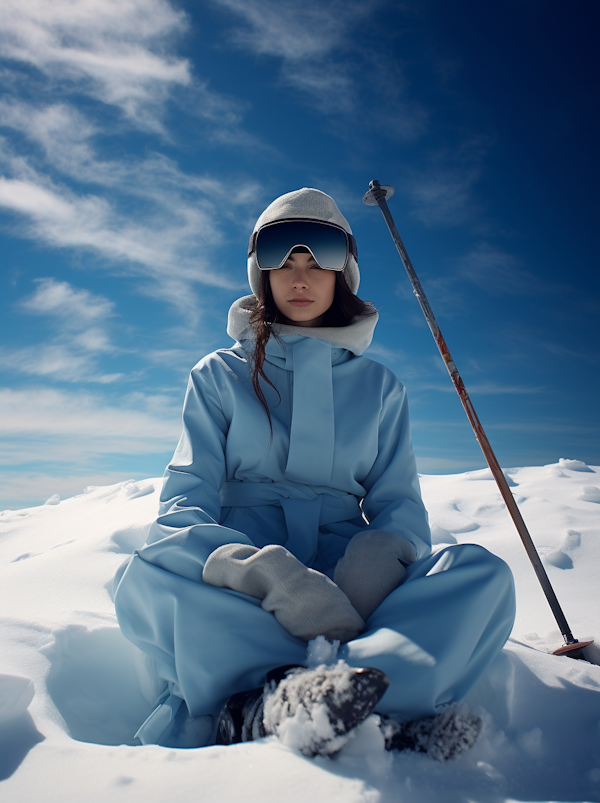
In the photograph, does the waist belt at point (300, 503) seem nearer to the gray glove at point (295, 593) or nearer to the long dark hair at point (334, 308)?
the gray glove at point (295, 593)

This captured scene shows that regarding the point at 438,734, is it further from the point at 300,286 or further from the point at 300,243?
the point at 300,243

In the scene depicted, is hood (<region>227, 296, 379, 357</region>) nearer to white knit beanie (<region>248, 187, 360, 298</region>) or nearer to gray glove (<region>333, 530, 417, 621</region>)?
white knit beanie (<region>248, 187, 360, 298</region>)

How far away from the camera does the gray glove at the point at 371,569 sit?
1297 mm

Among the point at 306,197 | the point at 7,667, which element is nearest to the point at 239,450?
the point at 7,667

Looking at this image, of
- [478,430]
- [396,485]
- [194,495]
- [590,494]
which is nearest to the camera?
[194,495]

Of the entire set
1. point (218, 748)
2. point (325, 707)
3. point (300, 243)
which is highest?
point (300, 243)

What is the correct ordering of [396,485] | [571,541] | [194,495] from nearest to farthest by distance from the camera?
[194,495] → [396,485] → [571,541]

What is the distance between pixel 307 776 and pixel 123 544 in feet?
8.96

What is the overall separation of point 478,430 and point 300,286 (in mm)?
1249

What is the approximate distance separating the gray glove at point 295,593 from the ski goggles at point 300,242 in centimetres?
118

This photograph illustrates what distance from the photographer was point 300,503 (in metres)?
1.72

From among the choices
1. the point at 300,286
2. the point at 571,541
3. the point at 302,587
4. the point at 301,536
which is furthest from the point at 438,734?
the point at 571,541

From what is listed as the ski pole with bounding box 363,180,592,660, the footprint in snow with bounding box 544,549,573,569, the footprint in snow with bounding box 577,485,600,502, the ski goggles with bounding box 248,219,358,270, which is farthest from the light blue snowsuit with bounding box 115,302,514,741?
the footprint in snow with bounding box 577,485,600,502

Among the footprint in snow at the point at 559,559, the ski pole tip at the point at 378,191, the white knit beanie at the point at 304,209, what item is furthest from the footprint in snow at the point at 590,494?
the white knit beanie at the point at 304,209
